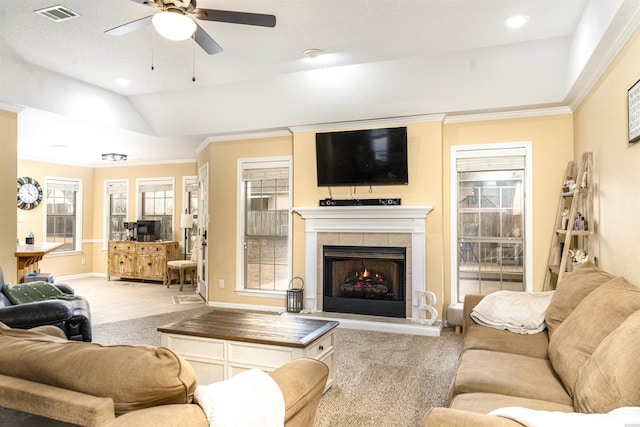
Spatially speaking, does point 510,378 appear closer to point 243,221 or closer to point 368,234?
point 368,234

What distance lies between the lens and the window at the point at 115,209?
8.71 meters

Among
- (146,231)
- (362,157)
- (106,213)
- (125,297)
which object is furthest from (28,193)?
(362,157)

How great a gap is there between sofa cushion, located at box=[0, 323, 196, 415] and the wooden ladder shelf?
319 cm

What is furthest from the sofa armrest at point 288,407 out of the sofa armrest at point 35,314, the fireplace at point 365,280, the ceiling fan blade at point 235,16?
the fireplace at point 365,280

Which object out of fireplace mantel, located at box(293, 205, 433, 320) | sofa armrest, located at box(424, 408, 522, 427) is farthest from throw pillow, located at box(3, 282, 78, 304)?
sofa armrest, located at box(424, 408, 522, 427)

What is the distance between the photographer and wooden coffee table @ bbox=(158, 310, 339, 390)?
2.69 metres

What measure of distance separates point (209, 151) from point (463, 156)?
3.54 metres

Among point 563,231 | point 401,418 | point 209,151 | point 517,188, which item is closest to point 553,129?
point 517,188

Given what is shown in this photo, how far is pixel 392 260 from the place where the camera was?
4.91 meters

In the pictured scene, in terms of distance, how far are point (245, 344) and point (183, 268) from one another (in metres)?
4.86

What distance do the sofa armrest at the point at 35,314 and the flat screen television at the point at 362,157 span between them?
3.02 metres

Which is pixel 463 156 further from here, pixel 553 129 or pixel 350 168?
pixel 350 168

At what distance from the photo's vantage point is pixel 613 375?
55.7 inches

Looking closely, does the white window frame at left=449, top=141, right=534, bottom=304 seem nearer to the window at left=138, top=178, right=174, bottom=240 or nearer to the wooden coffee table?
the wooden coffee table
